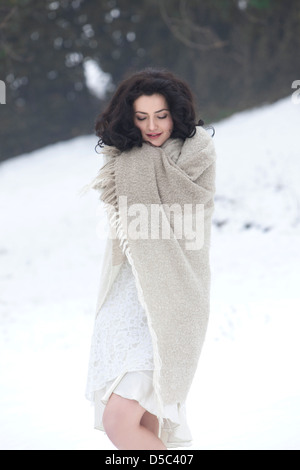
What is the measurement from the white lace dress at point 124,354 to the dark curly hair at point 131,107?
50cm

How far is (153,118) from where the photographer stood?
257 cm

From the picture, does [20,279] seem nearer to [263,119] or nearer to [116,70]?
[263,119]

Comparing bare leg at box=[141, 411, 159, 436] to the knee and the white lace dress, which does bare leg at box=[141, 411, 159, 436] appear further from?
the knee

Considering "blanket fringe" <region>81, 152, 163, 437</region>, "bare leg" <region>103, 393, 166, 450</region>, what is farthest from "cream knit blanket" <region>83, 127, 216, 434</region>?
"bare leg" <region>103, 393, 166, 450</region>

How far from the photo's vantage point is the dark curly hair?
2.53 m

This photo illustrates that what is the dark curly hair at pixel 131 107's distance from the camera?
2533 mm

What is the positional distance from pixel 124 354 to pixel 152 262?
35cm

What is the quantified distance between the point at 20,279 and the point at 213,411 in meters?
5.22

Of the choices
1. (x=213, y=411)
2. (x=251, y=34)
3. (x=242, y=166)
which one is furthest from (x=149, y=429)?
(x=251, y=34)

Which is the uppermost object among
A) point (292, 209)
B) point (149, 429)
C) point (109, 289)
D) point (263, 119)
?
point (263, 119)

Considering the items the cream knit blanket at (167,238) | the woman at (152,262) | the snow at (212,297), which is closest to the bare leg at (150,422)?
the woman at (152,262)

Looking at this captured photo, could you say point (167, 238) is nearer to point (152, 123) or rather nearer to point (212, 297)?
point (152, 123)

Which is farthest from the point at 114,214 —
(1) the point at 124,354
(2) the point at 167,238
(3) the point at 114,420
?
(3) the point at 114,420

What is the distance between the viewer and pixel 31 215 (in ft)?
37.1
